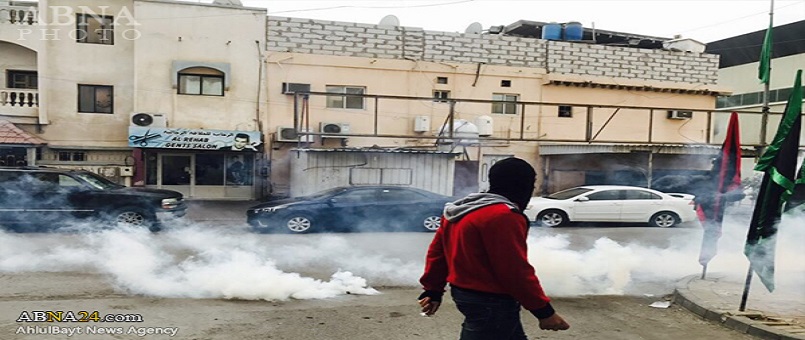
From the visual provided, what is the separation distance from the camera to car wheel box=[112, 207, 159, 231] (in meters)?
Result: 10.2

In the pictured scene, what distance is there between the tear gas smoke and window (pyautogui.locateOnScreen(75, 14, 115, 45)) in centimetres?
925

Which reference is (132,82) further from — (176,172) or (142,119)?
(176,172)

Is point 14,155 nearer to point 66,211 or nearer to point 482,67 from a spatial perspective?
point 66,211

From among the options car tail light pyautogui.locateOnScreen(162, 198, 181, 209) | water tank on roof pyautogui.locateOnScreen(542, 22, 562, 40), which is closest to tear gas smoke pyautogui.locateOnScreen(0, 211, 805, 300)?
car tail light pyautogui.locateOnScreen(162, 198, 181, 209)

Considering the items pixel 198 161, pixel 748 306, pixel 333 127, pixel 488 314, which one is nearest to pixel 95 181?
pixel 198 161

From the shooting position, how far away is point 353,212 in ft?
36.9

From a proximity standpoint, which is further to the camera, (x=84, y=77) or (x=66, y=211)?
(x=84, y=77)

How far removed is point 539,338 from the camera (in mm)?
4578

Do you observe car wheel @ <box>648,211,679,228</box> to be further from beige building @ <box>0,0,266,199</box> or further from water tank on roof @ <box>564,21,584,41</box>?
beige building @ <box>0,0,266,199</box>

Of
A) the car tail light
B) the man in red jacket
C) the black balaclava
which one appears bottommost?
the car tail light

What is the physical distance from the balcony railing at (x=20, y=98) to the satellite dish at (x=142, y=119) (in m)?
3.11

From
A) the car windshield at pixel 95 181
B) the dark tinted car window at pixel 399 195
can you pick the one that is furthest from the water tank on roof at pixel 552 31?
the car windshield at pixel 95 181

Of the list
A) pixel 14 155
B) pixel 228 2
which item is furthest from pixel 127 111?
pixel 228 2

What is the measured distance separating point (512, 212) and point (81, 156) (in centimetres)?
1739
